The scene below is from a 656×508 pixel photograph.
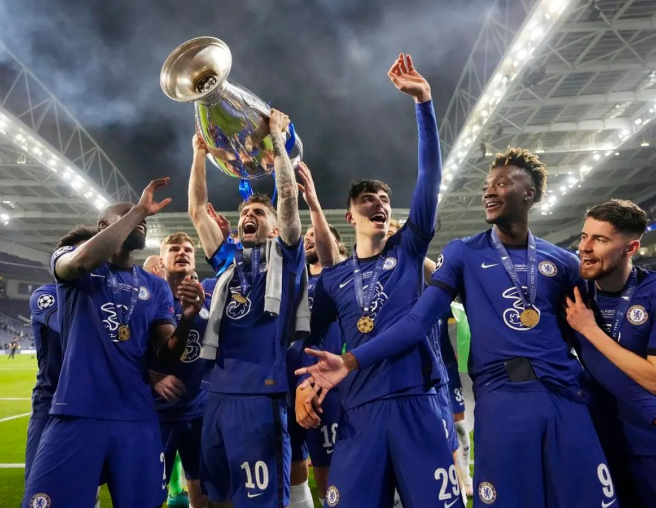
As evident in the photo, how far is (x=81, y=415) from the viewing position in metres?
2.34

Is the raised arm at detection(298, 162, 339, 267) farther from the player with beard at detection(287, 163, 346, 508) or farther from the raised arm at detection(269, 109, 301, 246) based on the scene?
the raised arm at detection(269, 109, 301, 246)

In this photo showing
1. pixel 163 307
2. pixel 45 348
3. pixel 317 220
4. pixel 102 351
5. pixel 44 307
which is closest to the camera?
pixel 102 351

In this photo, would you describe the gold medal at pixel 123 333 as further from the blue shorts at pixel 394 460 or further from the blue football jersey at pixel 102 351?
the blue shorts at pixel 394 460

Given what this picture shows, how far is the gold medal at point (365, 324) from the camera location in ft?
8.11

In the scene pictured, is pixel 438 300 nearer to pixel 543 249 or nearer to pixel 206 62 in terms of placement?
pixel 543 249

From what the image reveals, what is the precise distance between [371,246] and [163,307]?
126 centimetres

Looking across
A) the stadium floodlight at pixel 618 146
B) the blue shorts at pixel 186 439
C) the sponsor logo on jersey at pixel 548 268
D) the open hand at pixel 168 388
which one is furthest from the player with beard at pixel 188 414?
the stadium floodlight at pixel 618 146

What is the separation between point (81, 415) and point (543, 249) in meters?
2.35

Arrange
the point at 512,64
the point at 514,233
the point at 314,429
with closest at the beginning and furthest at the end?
1. the point at 514,233
2. the point at 314,429
3. the point at 512,64

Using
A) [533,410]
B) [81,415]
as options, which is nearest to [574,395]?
[533,410]

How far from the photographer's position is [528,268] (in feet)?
7.58

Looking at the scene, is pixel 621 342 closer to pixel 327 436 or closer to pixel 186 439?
pixel 327 436

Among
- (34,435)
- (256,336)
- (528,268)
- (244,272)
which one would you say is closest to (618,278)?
(528,268)

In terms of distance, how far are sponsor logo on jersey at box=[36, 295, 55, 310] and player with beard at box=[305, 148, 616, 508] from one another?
79.5 inches
